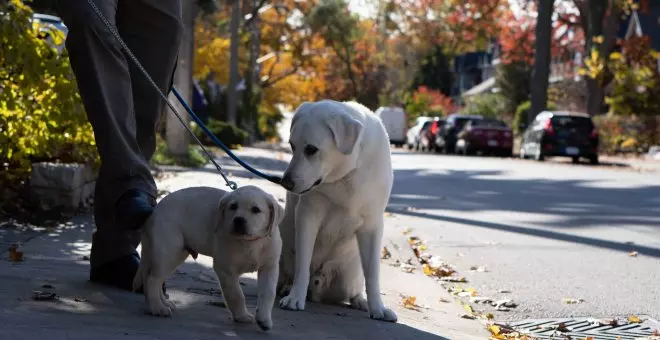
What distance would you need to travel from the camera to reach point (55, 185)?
983 centimetres

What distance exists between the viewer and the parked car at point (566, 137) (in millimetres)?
32969

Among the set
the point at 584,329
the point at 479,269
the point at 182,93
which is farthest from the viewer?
the point at 182,93

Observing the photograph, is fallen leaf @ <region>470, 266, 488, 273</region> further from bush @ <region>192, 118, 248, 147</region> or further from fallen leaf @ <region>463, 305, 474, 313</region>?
bush @ <region>192, 118, 248, 147</region>

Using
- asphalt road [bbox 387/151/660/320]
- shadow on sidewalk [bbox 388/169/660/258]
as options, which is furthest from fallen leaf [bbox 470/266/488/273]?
shadow on sidewalk [bbox 388/169/660/258]

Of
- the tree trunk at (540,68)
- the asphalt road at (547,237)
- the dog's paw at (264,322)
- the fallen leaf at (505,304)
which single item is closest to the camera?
the dog's paw at (264,322)

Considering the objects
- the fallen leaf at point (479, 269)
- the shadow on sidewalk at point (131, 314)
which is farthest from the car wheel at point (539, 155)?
the shadow on sidewalk at point (131, 314)

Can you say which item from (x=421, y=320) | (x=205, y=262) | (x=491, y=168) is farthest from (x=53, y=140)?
(x=491, y=168)

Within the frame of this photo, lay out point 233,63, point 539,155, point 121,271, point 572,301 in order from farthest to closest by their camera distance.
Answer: point 233,63 → point 539,155 → point 572,301 → point 121,271

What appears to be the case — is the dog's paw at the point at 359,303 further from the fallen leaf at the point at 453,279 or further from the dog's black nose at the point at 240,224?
the fallen leaf at the point at 453,279

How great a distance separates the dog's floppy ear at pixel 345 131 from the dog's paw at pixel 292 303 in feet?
2.49

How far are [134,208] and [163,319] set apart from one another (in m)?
0.47

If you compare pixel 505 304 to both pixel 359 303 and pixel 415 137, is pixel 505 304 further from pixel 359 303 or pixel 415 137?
pixel 415 137

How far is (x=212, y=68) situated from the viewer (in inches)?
1774

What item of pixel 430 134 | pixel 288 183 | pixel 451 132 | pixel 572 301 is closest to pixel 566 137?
pixel 451 132
